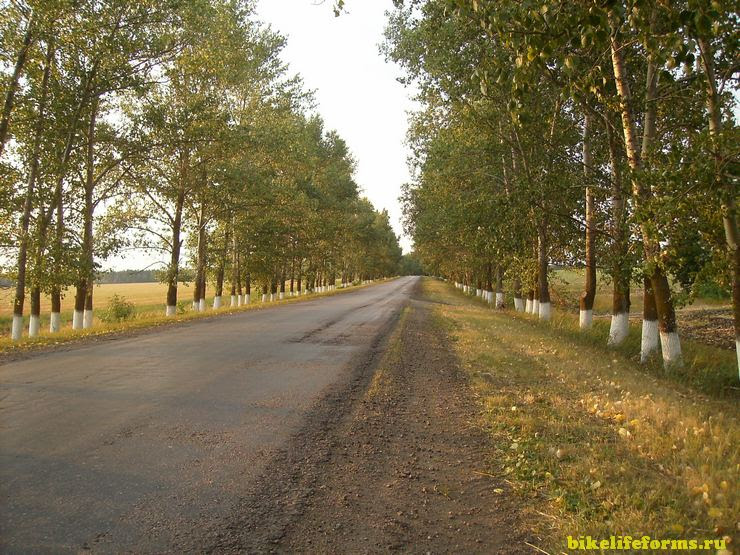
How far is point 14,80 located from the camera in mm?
14125

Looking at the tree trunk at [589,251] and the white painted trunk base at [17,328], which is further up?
the tree trunk at [589,251]

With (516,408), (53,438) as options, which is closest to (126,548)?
(53,438)

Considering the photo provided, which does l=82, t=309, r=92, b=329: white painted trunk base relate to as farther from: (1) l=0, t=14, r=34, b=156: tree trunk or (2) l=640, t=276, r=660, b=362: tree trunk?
(2) l=640, t=276, r=660, b=362: tree trunk

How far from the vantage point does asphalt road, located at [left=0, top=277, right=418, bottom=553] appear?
3492mm

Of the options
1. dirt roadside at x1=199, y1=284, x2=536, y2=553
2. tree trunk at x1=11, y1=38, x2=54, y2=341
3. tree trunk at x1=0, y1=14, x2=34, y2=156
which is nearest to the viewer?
dirt roadside at x1=199, y1=284, x2=536, y2=553

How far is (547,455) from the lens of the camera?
15.9ft

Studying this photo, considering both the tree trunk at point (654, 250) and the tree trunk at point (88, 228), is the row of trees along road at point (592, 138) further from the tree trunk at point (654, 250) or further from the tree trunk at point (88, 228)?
the tree trunk at point (88, 228)

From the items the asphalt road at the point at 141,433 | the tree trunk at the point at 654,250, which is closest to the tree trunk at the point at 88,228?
the asphalt road at the point at 141,433

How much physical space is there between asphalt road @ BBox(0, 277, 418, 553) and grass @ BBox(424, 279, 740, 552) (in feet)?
8.06

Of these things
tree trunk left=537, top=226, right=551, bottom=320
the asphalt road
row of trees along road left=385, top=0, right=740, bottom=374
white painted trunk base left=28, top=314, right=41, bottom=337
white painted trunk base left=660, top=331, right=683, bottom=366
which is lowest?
white painted trunk base left=28, top=314, right=41, bottom=337

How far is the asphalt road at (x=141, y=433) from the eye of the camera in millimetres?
3492

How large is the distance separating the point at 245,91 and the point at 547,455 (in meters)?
27.9

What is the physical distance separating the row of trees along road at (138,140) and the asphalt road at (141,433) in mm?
8167

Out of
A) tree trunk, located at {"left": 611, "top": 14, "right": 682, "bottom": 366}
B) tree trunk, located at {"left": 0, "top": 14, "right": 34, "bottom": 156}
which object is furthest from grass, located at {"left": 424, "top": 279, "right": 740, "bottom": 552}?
tree trunk, located at {"left": 0, "top": 14, "right": 34, "bottom": 156}
